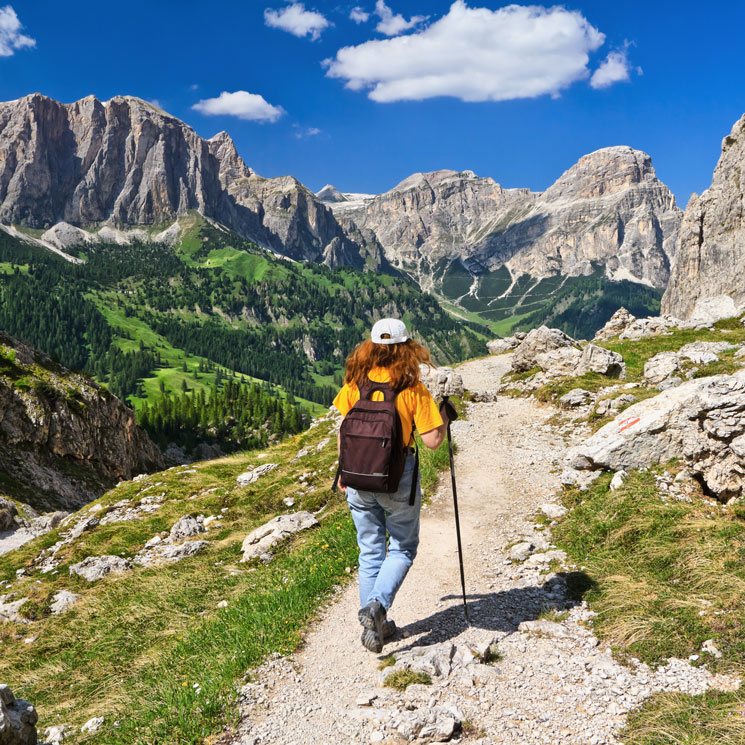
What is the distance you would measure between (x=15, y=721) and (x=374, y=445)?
5.69 m

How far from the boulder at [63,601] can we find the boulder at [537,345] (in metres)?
32.4

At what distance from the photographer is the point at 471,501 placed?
1559 cm

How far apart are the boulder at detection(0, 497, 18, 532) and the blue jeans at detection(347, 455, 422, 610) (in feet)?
112

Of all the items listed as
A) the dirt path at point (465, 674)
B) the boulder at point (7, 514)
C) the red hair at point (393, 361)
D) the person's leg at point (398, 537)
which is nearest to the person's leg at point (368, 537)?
the person's leg at point (398, 537)

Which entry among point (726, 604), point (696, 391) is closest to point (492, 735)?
point (726, 604)

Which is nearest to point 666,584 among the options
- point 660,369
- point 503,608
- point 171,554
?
point 503,608

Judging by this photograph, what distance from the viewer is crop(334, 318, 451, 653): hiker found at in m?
7.17

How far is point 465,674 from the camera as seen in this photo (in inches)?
272

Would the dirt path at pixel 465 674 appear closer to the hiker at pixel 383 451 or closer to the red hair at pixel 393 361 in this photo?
the hiker at pixel 383 451

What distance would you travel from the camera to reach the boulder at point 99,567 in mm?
16578

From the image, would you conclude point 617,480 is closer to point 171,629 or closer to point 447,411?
point 447,411

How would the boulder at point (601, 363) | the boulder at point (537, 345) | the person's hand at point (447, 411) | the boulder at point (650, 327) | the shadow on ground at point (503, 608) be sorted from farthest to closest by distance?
the boulder at point (650, 327) → the boulder at point (537, 345) → the boulder at point (601, 363) → the shadow on ground at point (503, 608) → the person's hand at point (447, 411)

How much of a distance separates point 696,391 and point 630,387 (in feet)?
43.6

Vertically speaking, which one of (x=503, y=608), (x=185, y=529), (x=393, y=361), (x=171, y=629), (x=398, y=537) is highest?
(x=393, y=361)
